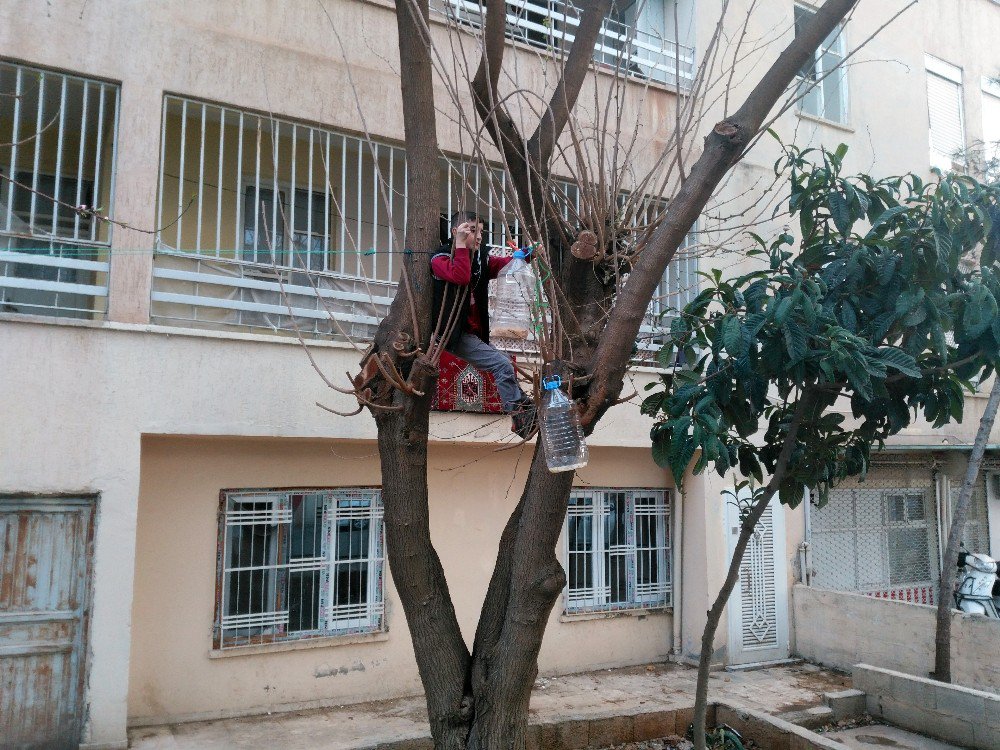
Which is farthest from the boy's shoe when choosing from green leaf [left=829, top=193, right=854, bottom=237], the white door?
the white door

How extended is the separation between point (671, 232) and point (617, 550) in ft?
20.4

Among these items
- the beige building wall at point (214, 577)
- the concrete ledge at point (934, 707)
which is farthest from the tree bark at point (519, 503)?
the concrete ledge at point (934, 707)

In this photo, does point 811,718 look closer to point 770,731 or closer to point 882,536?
point 770,731

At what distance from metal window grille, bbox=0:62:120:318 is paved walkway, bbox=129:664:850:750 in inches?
138

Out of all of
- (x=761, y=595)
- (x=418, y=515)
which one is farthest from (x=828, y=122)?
(x=418, y=515)

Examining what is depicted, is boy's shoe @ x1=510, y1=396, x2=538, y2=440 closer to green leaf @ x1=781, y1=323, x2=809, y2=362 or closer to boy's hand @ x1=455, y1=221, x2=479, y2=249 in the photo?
boy's hand @ x1=455, y1=221, x2=479, y2=249

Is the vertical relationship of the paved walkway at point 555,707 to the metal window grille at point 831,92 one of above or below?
below

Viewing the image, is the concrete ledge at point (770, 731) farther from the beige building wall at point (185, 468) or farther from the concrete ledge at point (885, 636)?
the concrete ledge at point (885, 636)

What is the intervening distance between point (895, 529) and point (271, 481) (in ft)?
29.0

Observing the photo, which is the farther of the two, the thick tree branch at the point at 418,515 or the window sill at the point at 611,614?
the window sill at the point at 611,614

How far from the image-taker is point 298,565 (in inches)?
297

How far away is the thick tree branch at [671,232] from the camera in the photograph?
3.81 m

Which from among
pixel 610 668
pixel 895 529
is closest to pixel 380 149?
pixel 610 668

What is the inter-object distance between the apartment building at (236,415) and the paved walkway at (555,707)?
0.25m
